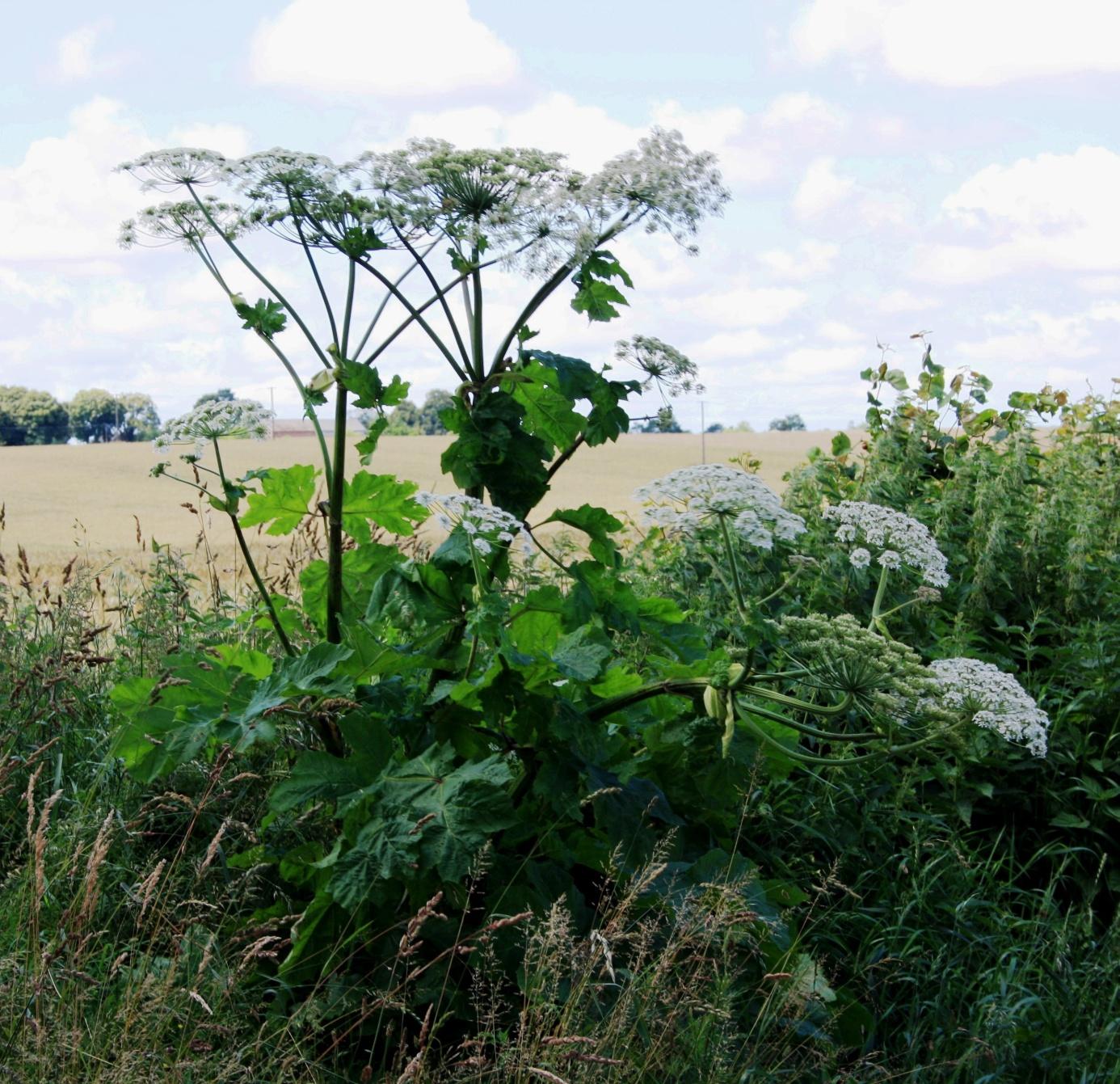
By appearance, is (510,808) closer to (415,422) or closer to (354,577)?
(354,577)

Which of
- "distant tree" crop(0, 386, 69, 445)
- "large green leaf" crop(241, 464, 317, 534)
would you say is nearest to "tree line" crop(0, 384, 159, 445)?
"distant tree" crop(0, 386, 69, 445)

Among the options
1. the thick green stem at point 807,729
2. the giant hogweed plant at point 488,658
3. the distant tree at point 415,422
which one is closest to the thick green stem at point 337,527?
the giant hogweed plant at point 488,658

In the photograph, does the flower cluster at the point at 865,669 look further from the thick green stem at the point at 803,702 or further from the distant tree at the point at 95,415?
the distant tree at the point at 95,415

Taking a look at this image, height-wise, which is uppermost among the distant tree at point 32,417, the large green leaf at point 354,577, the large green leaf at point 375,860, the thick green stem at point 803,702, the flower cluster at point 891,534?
the distant tree at point 32,417

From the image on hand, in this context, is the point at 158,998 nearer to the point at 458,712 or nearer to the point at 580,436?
the point at 458,712

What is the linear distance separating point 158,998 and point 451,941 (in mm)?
855

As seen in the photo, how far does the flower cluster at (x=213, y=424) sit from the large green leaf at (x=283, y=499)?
0.14 metres

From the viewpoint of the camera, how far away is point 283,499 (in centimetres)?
362

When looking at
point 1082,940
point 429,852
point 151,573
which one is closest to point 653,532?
point 151,573

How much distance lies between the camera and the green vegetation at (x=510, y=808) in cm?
269

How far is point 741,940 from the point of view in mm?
3150

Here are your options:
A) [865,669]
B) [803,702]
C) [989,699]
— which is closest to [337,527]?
[803,702]

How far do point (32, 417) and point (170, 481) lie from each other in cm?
3189

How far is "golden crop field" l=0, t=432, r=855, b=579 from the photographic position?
18828 millimetres
